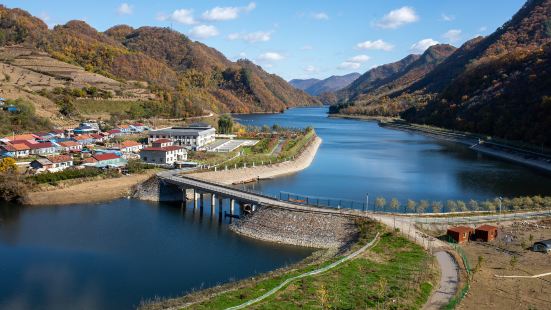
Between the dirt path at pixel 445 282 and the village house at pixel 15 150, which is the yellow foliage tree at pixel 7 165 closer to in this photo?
the village house at pixel 15 150

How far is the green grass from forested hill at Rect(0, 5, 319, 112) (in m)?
77.0

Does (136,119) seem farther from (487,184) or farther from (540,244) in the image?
(540,244)

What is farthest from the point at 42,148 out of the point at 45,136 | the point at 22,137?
the point at 45,136

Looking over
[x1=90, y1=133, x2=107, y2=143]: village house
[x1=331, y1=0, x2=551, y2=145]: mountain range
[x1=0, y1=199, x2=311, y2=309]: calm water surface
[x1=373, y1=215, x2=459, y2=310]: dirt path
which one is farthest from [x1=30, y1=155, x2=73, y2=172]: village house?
[x1=331, y1=0, x2=551, y2=145]: mountain range

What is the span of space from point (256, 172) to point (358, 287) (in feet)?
91.4

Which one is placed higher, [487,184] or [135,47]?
[135,47]

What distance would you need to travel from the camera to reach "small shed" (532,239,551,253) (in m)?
22.4

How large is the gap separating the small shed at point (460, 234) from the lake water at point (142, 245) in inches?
278

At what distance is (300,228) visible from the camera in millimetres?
26297

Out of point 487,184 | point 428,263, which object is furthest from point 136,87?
point 428,263

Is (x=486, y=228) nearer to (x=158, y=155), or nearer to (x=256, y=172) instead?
(x=256, y=172)

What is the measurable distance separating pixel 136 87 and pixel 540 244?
Answer: 8583 cm

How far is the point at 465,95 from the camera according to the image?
99.2 meters

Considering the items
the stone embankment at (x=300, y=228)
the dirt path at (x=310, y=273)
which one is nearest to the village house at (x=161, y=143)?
the stone embankment at (x=300, y=228)
